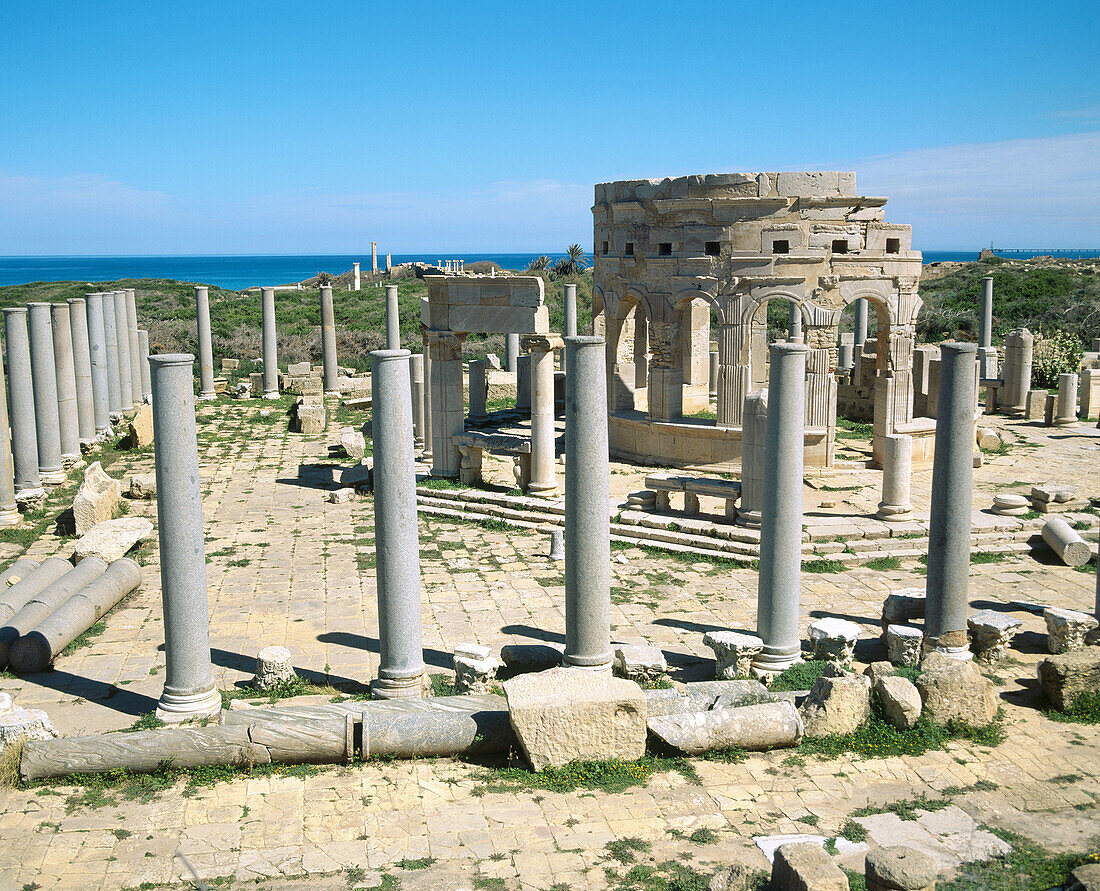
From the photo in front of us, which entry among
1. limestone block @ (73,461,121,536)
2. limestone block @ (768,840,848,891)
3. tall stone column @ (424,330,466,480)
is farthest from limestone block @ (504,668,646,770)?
tall stone column @ (424,330,466,480)

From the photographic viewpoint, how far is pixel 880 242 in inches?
864

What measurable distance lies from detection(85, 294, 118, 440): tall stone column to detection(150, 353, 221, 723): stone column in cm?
1630

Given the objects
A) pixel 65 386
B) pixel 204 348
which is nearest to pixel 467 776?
pixel 65 386

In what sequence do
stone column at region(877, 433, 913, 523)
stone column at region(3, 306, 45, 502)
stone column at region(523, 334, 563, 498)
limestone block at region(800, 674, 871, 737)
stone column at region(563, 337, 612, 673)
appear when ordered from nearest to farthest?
limestone block at region(800, 674, 871, 737) → stone column at region(563, 337, 612, 673) → stone column at region(877, 433, 913, 523) → stone column at region(3, 306, 45, 502) → stone column at region(523, 334, 563, 498)

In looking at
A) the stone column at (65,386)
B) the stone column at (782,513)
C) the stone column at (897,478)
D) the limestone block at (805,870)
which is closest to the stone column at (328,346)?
the stone column at (65,386)

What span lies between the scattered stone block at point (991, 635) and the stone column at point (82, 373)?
62.9 feet

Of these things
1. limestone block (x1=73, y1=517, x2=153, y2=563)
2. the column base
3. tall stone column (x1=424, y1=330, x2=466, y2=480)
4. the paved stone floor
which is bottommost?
the paved stone floor

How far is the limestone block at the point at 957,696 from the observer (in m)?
10.3

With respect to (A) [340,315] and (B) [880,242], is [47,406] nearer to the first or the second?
(B) [880,242]

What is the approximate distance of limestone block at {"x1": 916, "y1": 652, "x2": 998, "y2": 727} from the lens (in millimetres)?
10289

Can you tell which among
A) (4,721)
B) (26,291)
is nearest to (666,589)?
(4,721)

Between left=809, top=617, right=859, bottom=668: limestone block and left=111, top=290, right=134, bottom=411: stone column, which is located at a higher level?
left=111, top=290, right=134, bottom=411: stone column

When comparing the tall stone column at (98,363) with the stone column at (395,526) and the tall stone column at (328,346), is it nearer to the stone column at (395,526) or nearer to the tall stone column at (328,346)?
the tall stone column at (328,346)

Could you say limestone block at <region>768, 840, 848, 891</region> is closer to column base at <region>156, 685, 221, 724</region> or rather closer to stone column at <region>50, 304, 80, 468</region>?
column base at <region>156, 685, 221, 724</region>
